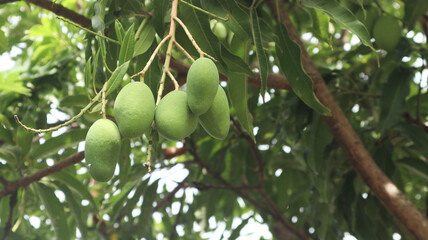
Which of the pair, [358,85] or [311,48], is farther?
[311,48]

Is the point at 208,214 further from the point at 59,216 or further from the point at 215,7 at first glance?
the point at 215,7

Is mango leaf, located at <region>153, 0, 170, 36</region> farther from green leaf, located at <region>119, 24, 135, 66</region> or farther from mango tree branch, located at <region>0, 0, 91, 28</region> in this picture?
mango tree branch, located at <region>0, 0, 91, 28</region>

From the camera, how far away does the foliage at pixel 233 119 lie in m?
0.99

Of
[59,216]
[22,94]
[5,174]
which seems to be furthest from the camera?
[22,94]

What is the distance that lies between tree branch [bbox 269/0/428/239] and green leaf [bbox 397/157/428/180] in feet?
1.11

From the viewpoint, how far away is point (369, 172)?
4.25 feet

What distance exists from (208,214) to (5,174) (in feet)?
2.62

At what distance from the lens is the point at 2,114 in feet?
5.64

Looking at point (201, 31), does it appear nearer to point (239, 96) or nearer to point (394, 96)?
point (239, 96)

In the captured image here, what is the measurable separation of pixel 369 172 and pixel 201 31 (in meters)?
0.65

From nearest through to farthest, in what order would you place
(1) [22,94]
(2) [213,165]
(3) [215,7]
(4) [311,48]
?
(3) [215,7]
(1) [22,94]
(2) [213,165]
(4) [311,48]

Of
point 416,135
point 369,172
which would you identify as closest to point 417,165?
point 416,135

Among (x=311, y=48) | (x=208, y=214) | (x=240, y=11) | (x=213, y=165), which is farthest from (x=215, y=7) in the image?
(x=311, y=48)

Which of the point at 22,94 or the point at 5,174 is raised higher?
the point at 22,94
